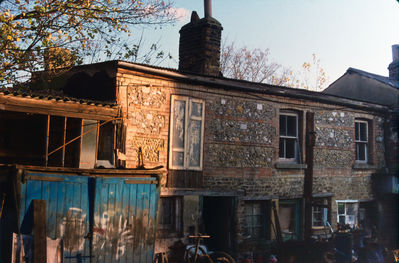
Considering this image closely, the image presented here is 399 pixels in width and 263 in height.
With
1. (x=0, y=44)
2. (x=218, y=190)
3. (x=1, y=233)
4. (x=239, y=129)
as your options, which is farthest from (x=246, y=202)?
(x=0, y=44)

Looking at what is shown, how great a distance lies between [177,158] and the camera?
12.0 m

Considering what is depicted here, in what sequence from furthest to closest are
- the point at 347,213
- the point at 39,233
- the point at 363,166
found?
the point at 363,166 < the point at 347,213 < the point at 39,233

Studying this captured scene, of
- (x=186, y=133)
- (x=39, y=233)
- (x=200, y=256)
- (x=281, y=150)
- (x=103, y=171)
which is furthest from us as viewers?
(x=281, y=150)

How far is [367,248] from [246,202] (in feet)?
17.5

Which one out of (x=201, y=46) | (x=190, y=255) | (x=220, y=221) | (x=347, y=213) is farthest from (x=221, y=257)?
(x=347, y=213)

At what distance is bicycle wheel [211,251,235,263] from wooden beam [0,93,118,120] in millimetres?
4524

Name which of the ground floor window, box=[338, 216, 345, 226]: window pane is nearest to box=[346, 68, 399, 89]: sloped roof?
box=[338, 216, 345, 226]: window pane

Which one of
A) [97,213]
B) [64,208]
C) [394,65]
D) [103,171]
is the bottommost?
[97,213]

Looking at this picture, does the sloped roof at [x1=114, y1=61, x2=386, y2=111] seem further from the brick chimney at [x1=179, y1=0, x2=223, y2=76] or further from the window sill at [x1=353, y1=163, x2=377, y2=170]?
the window sill at [x1=353, y1=163, x2=377, y2=170]

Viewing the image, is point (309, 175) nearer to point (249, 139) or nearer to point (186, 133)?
point (249, 139)

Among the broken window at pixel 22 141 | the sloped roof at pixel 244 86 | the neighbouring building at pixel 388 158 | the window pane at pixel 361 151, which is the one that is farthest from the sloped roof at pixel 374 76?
the broken window at pixel 22 141

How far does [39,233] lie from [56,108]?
102 inches

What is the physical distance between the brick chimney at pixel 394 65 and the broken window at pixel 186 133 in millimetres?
13532

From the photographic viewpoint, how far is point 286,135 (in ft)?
47.8
